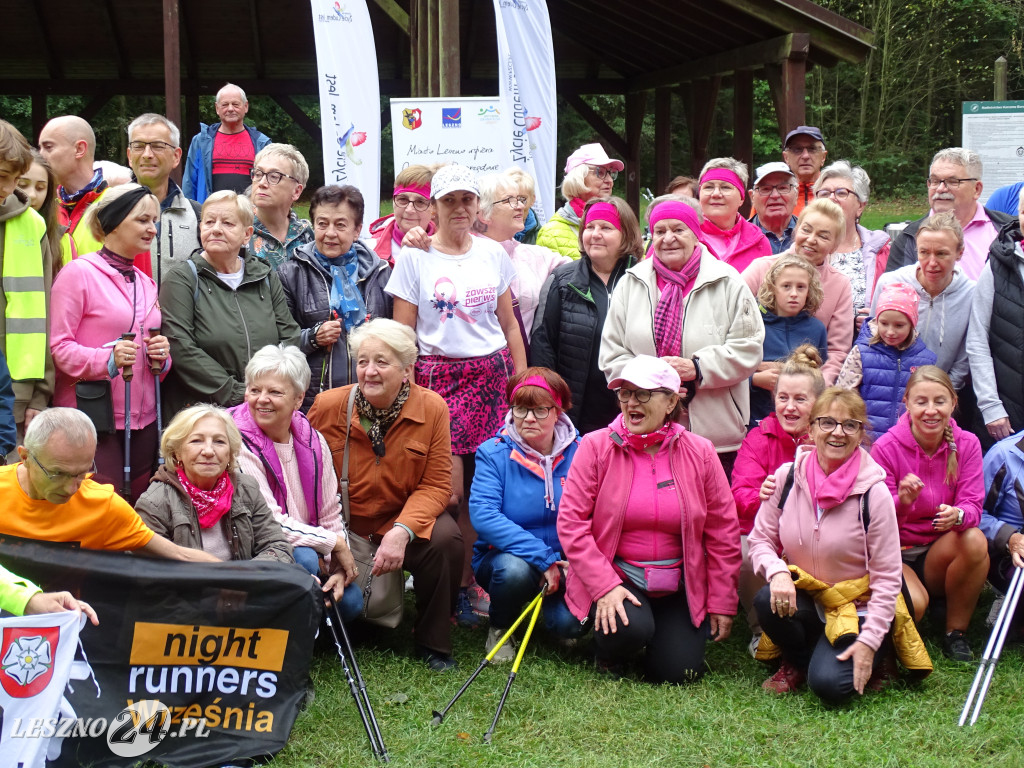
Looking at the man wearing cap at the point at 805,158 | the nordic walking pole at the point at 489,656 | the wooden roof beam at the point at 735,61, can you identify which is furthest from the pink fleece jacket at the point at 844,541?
the wooden roof beam at the point at 735,61

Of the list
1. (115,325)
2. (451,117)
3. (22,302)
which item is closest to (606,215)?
(115,325)

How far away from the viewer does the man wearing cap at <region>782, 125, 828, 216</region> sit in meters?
6.68

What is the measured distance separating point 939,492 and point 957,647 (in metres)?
0.71

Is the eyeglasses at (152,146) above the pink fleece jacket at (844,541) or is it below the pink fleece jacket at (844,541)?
above

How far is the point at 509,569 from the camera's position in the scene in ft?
15.7

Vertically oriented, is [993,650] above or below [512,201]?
below

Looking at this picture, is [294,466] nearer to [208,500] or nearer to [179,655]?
[208,500]

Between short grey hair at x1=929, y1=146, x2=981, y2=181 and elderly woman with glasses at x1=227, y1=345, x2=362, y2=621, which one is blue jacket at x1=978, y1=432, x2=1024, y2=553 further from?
elderly woman with glasses at x1=227, y1=345, x2=362, y2=621

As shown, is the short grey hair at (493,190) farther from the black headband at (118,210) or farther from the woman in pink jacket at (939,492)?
the woman in pink jacket at (939,492)

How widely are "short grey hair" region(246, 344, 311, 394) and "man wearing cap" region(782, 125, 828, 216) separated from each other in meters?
3.51

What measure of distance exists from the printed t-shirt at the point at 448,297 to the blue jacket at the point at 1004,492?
7.88 feet

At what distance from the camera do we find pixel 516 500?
493 centimetres

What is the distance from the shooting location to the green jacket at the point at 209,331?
4.89 metres

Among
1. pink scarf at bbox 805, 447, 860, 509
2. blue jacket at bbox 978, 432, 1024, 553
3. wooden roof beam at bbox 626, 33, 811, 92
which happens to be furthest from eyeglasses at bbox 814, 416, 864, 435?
wooden roof beam at bbox 626, 33, 811, 92
